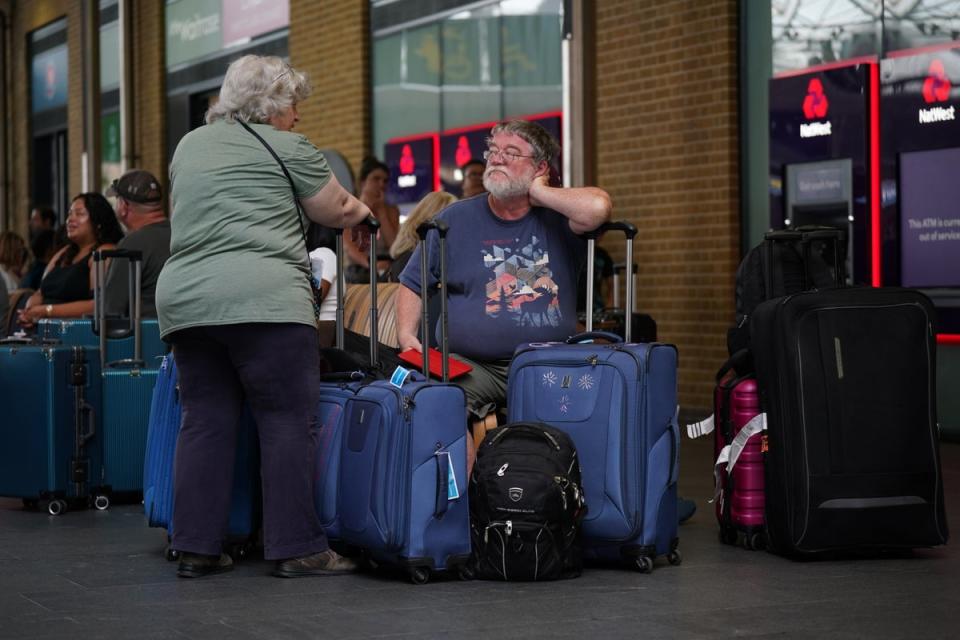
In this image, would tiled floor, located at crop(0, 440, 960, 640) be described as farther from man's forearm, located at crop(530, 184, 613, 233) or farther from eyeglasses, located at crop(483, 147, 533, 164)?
eyeglasses, located at crop(483, 147, 533, 164)

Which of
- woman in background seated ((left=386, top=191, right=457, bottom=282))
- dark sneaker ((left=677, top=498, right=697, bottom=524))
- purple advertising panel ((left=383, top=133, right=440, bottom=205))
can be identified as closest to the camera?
dark sneaker ((left=677, top=498, right=697, bottom=524))

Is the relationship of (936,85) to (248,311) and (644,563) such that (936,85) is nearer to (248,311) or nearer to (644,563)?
(644,563)

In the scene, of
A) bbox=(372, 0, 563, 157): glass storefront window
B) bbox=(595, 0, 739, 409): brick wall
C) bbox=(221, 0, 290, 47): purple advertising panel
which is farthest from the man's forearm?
bbox=(221, 0, 290, 47): purple advertising panel

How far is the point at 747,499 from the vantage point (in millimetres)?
5297

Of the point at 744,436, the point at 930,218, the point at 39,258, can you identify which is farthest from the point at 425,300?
the point at 39,258

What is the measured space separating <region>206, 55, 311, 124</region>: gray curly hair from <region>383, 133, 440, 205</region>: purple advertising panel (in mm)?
7929

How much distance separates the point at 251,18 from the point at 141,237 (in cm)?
910

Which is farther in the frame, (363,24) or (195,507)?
(363,24)

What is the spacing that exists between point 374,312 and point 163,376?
81cm

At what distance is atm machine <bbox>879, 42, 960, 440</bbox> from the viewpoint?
8.74m

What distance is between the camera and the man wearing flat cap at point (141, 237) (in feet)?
23.8

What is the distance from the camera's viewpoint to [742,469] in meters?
5.27

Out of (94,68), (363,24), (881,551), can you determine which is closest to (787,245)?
(881,551)

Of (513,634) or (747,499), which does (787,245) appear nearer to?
(747,499)
